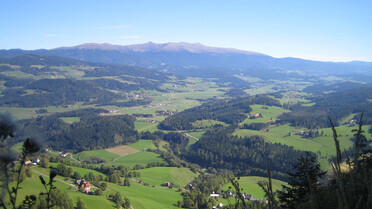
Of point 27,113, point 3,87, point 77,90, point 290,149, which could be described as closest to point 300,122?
point 290,149

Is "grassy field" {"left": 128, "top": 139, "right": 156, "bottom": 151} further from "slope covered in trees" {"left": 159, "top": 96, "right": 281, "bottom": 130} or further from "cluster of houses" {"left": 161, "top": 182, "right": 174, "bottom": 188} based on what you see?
"cluster of houses" {"left": 161, "top": 182, "right": 174, "bottom": 188}

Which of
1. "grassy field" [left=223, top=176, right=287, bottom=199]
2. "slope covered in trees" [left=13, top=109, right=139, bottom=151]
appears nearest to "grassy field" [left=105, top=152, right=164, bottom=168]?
"slope covered in trees" [left=13, top=109, right=139, bottom=151]

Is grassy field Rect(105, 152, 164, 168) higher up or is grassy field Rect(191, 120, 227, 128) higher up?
grassy field Rect(191, 120, 227, 128)

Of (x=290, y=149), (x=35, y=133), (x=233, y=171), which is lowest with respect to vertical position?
(x=233, y=171)

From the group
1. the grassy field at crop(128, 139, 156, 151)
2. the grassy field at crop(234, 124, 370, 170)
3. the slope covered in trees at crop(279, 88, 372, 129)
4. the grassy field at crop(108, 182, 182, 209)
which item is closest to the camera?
the grassy field at crop(108, 182, 182, 209)

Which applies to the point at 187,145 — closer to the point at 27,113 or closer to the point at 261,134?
the point at 261,134

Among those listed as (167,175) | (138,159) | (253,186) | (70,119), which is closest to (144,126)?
(138,159)
